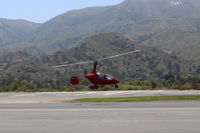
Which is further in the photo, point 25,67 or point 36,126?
point 25,67

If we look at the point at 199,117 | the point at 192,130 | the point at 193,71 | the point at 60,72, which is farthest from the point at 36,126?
the point at 193,71

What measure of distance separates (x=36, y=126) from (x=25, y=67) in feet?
597

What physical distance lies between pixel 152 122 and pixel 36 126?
4.57 m

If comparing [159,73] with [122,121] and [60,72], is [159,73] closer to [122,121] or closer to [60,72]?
[60,72]

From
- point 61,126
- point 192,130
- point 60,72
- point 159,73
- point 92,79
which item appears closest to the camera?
point 192,130

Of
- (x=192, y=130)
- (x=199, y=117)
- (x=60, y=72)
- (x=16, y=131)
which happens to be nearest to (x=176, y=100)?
(x=199, y=117)

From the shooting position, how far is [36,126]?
14516 mm

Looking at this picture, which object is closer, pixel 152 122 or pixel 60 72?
pixel 152 122

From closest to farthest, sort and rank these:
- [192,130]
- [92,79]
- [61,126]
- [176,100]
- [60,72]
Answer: [192,130], [61,126], [176,100], [92,79], [60,72]

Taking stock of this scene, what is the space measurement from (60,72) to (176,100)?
15003 centimetres

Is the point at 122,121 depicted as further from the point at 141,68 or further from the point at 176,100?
the point at 141,68

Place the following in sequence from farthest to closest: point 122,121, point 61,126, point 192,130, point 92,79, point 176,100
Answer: point 92,79 → point 176,100 → point 122,121 → point 61,126 → point 192,130

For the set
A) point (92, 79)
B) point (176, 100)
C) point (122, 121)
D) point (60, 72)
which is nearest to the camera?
point (122, 121)

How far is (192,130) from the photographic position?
12781 millimetres
